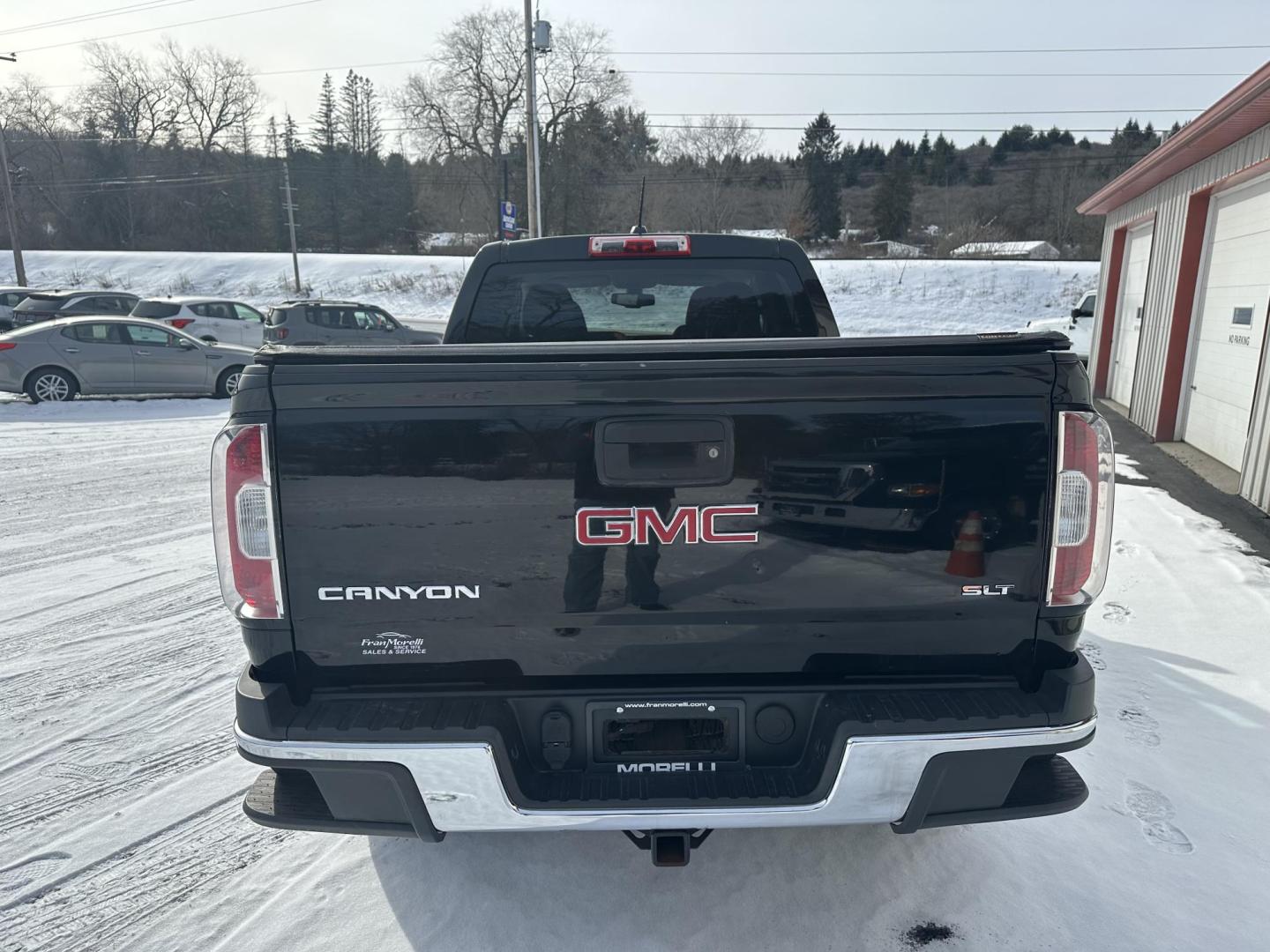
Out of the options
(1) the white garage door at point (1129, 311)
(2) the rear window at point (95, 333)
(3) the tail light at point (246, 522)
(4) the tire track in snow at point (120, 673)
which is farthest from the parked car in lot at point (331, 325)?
(3) the tail light at point (246, 522)

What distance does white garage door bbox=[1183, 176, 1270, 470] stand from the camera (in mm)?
8414

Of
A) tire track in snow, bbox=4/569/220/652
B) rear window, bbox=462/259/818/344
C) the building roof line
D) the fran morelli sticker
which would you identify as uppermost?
the building roof line

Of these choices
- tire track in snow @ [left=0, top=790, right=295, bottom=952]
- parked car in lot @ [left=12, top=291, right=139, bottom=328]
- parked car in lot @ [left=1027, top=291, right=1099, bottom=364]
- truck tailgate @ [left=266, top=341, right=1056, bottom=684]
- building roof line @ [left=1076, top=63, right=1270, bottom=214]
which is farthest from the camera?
parked car in lot @ [left=12, top=291, right=139, bottom=328]

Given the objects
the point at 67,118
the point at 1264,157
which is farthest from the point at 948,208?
the point at 67,118

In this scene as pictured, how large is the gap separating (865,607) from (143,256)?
2363 inches

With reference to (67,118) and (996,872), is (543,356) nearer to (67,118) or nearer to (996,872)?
(996,872)

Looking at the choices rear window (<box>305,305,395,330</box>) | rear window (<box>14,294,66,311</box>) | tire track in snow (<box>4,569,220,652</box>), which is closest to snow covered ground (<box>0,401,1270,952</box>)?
tire track in snow (<box>4,569,220,652</box>)

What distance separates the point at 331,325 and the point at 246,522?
19530 mm

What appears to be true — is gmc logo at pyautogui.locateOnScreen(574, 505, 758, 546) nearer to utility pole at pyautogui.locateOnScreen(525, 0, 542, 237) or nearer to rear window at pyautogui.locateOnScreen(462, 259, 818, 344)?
rear window at pyautogui.locateOnScreen(462, 259, 818, 344)

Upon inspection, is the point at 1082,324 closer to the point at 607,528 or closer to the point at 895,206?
the point at 607,528

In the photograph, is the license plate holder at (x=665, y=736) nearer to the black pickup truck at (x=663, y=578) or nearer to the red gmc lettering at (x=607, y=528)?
the black pickup truck at (x=663, y=578)

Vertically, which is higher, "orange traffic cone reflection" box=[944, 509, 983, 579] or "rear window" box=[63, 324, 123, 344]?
"orange traffic cone reflection" box=[944, 509, 983, 579]

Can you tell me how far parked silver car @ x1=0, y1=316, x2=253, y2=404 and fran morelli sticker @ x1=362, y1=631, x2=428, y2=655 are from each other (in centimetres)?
1188

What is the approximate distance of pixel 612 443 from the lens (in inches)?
81.4
